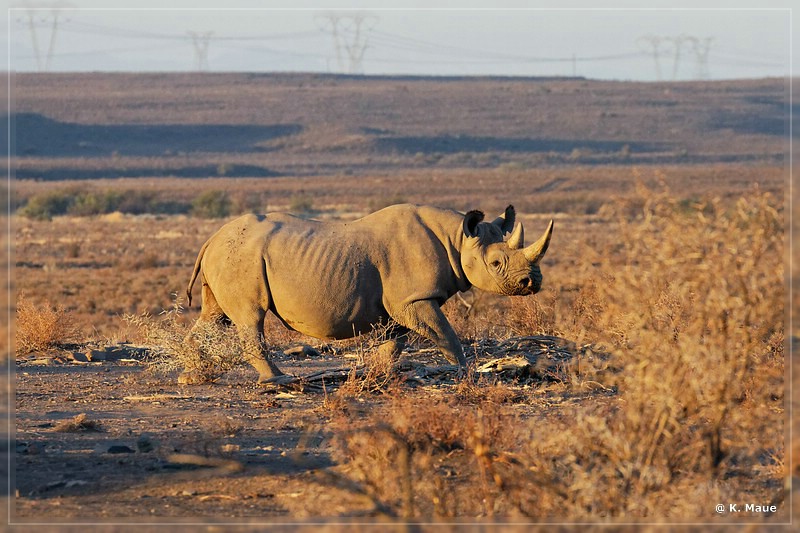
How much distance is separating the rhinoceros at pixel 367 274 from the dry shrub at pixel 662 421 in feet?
10.7

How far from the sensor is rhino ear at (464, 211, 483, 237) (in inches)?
420

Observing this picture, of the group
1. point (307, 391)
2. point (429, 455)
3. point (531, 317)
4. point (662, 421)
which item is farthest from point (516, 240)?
point (662, 421)

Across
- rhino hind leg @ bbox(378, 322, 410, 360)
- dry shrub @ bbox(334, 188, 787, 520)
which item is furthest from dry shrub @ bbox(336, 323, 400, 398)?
dry shrub @ bbox(334, 188, 787, 520)

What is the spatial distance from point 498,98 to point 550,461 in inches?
4908

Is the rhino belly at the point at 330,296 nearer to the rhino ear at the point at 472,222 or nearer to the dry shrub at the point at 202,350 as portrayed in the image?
the dry shrub at the point at 202,350

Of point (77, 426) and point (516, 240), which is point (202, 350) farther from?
point (516, 240)

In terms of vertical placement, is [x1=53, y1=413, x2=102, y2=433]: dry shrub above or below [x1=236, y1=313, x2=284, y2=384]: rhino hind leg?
below

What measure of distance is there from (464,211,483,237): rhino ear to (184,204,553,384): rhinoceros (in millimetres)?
15

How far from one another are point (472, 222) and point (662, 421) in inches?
183

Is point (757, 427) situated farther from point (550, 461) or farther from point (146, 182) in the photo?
point (146, 182)

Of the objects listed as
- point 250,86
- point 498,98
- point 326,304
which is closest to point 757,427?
point 326,304

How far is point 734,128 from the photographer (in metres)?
117

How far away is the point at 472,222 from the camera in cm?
1078

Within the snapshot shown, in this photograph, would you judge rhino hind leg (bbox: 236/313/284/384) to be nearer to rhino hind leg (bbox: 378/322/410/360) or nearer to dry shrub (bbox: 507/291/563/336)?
rhino hind leg (bbox: 378/322/410/360)
